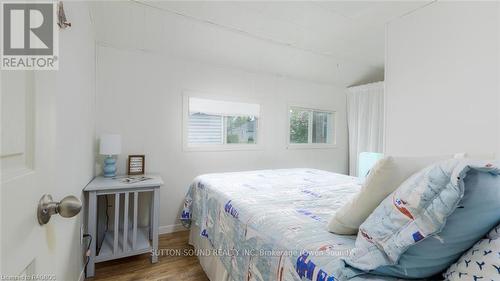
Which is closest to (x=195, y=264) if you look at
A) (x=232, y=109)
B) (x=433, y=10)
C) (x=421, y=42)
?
(x=232, y=109)

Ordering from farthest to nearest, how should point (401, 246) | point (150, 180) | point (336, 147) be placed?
1. point (336, 147)
2. point (150, 180)
3. point (401, 246)

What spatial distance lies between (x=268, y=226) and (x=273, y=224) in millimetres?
29

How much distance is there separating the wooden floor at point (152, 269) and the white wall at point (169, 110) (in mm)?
719

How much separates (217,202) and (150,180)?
92 centimetres

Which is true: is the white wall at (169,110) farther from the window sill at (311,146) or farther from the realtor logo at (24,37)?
the realtor logo at (24,37)

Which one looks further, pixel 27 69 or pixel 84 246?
pixel 84 246

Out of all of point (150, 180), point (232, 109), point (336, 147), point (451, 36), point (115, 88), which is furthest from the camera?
point (336, 147)

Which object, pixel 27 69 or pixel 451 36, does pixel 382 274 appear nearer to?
pixel 27 69

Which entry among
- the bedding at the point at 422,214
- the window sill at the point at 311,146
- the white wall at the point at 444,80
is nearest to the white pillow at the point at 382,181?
the bedding at the point at 422,214

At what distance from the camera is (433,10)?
5.26 ft

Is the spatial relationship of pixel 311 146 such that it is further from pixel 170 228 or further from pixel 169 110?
pixel 170 228

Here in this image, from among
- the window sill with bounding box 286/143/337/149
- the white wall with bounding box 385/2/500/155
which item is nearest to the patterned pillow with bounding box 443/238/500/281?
the white wall with bounding box 385/2/500/155

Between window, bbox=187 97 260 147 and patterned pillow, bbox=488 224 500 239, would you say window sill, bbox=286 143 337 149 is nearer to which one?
window, bbox=187 97 260 147

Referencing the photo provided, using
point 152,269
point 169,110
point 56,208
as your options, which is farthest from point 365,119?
point 56,208
